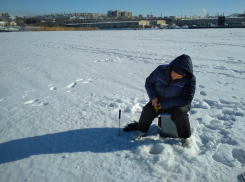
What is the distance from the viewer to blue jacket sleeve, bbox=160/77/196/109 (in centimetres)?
213

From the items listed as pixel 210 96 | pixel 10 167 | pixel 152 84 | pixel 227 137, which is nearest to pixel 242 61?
pixel 210 96

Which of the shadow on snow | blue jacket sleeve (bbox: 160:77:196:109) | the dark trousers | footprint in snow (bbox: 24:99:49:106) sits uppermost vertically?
blue jacket sleeve (bbox: 160:77:196:109)

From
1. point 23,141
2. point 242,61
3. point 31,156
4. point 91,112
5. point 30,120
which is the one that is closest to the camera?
point 31,156

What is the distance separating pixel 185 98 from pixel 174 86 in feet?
0.64

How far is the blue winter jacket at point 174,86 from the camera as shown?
2.04 metres

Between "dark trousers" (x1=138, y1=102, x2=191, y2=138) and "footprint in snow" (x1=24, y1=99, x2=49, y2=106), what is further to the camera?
"footprint in snow" (x1=24, y1=99, x2=49, y2=106)

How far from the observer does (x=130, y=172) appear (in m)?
1.86

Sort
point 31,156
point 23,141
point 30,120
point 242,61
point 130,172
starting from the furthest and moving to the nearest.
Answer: point 242,61, point 30,120, point 23,141, point 31,156, point 130,172

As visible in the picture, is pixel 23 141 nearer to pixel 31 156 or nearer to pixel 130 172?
pixel 31 156

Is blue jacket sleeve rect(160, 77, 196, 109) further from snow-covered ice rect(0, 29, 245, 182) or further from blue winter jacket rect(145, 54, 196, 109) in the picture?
snow-covered ice rect(0, 29, 245, 182)

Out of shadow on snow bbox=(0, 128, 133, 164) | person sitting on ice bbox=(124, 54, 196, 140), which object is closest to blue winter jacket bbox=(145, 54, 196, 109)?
person sitting on ice bbox=(124, 54, 196, 140)

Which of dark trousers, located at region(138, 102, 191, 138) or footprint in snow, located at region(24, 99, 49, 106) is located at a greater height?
dark trousers, located at region(138, 102, 191, 138)

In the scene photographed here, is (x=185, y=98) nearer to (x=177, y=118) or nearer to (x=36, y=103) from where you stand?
(x=177, y=118)

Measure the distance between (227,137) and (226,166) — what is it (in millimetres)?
567
